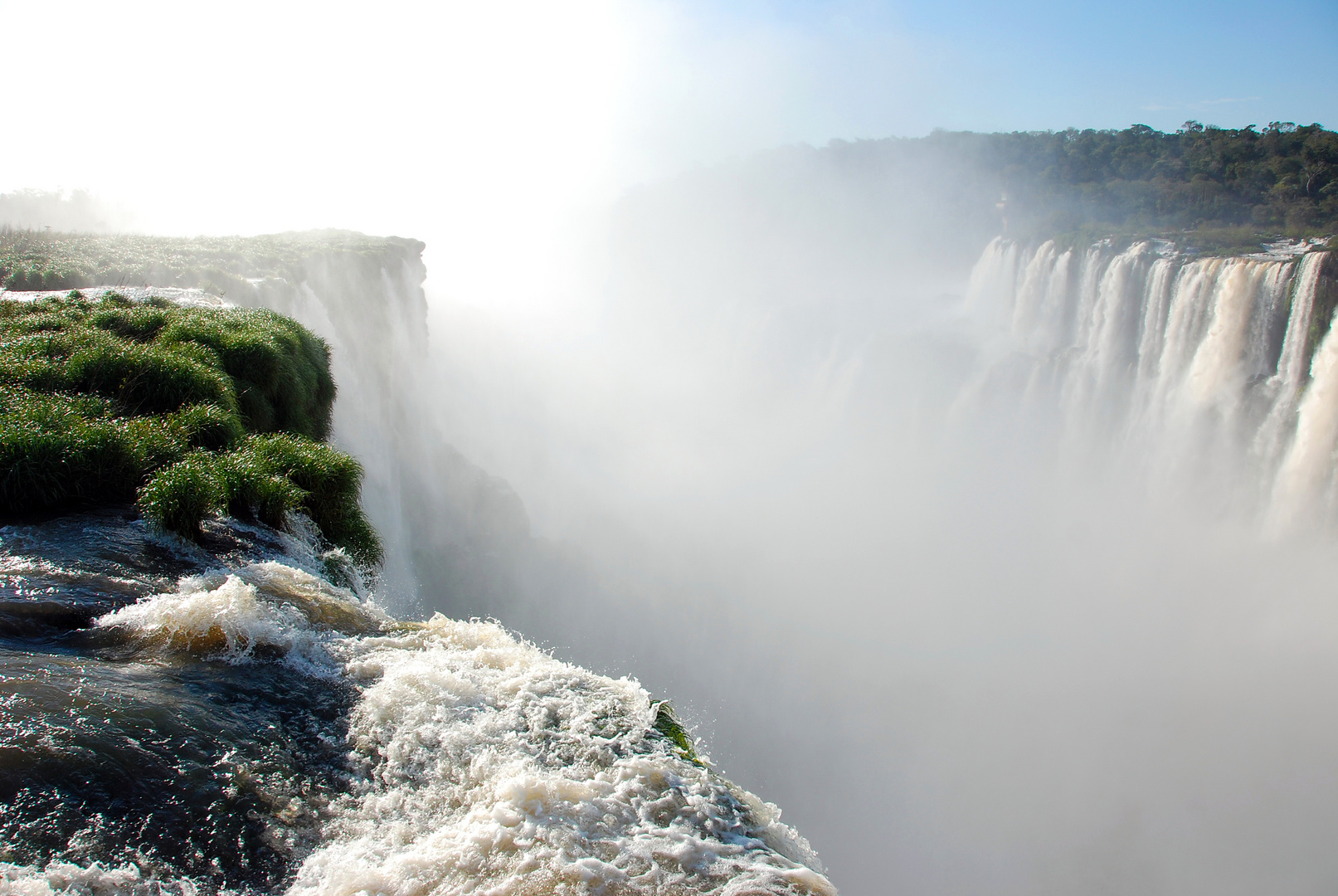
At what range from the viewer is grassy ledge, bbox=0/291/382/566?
16.3 ft

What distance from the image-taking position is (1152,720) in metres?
23.8

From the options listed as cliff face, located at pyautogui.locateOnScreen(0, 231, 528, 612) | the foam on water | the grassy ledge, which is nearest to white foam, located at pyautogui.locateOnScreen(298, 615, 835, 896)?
the foam on water

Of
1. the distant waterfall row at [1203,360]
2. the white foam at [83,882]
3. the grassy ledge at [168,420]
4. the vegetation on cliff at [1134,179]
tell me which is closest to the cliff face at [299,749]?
the white foam at [83,882]

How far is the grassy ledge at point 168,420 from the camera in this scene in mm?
4973

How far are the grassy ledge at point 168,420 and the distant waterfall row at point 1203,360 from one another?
28993 mm

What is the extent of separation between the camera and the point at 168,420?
6098 millimetres

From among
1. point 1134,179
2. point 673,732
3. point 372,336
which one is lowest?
point 673,732

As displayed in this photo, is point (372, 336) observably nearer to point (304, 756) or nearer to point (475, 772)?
point (304, 756)

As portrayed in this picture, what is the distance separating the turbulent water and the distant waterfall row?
92.3 ft

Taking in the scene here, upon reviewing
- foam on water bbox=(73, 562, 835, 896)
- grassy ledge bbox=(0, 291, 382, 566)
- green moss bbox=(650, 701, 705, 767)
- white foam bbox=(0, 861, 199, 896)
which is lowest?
green moss bbox=(650, 701, 705, 767)

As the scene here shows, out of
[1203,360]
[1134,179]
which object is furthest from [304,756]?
[1134,179]

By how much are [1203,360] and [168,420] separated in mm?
33823

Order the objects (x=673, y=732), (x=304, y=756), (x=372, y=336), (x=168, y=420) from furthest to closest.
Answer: (x=372, y=336)
(x=168, y=420)
(x=673, y=732)
(x=304, y=756)

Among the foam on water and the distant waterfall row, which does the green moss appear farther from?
the distant waterfall row
